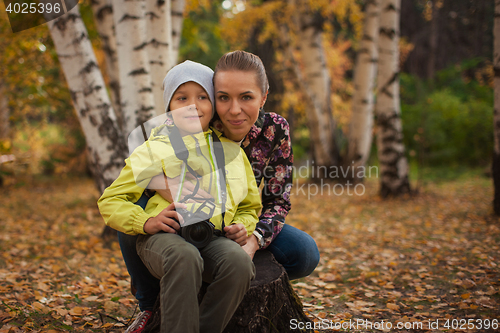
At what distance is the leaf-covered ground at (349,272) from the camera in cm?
230

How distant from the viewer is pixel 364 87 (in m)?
8.00

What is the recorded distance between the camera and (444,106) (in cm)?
1274

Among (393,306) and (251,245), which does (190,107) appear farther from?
(393,306)

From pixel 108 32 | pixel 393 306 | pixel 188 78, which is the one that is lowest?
pixel 393 306

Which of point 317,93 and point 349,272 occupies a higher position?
point 317,93

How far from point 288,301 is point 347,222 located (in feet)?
12.5

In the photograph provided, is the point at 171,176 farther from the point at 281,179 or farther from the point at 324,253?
the point at 324,253

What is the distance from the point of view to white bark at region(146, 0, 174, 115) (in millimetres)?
3629

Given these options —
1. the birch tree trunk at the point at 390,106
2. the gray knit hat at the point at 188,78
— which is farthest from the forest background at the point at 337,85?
the gray knit hat at the point at 188,78

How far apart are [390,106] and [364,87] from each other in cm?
158

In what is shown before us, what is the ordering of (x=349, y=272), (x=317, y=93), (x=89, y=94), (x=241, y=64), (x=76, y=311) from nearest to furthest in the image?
(x=241, y=64) → (x=76, y=311) → (x=349, y=272) → (x=89, y=94) → (x=317, y=93)

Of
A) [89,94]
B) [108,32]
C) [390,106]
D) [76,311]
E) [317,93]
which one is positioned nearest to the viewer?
[76,311]

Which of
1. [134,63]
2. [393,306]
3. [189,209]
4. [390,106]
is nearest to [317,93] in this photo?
[390,106]

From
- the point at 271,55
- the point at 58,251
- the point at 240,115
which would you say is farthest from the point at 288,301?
the point at 271,55
